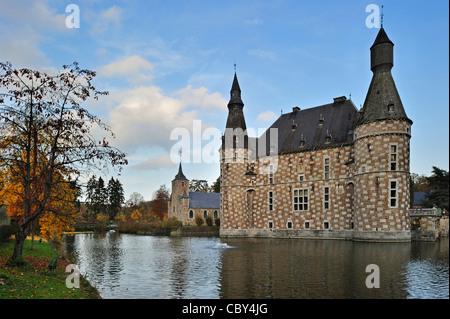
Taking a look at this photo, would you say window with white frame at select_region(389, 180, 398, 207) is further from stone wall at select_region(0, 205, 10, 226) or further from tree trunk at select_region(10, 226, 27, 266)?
stone wall at select_region(0, 205, 10, 226)

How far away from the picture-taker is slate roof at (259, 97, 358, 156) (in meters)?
46.3

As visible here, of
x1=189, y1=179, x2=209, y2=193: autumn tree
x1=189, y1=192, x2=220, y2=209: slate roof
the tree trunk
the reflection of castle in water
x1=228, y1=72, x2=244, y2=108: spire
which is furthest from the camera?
x1=189, y1=179, x2=209, y2=193: autumn tree

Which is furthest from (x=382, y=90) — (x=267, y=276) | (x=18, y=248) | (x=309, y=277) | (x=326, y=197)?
(x=18, y=248)

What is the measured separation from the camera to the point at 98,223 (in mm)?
14375

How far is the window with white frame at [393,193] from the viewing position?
126ft

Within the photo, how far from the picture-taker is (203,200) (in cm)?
8550

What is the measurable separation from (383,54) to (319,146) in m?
13.8

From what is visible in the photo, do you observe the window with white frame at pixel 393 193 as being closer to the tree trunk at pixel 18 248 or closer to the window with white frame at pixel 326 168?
the window with white frame at pixel 326 168

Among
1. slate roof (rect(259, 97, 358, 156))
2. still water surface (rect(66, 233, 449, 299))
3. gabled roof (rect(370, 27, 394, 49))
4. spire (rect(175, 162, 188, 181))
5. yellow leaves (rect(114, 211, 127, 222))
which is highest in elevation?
gabled roof (rect(370, 27, 394, 49))

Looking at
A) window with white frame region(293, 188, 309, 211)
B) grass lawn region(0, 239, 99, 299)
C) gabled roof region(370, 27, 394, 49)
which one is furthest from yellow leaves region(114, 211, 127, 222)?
grass lawn region(0, 239, 99, 299)

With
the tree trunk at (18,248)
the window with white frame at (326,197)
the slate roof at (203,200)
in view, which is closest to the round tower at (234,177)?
the window with white frame at (326,197)

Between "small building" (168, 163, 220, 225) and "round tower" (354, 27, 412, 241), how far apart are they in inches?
1871
